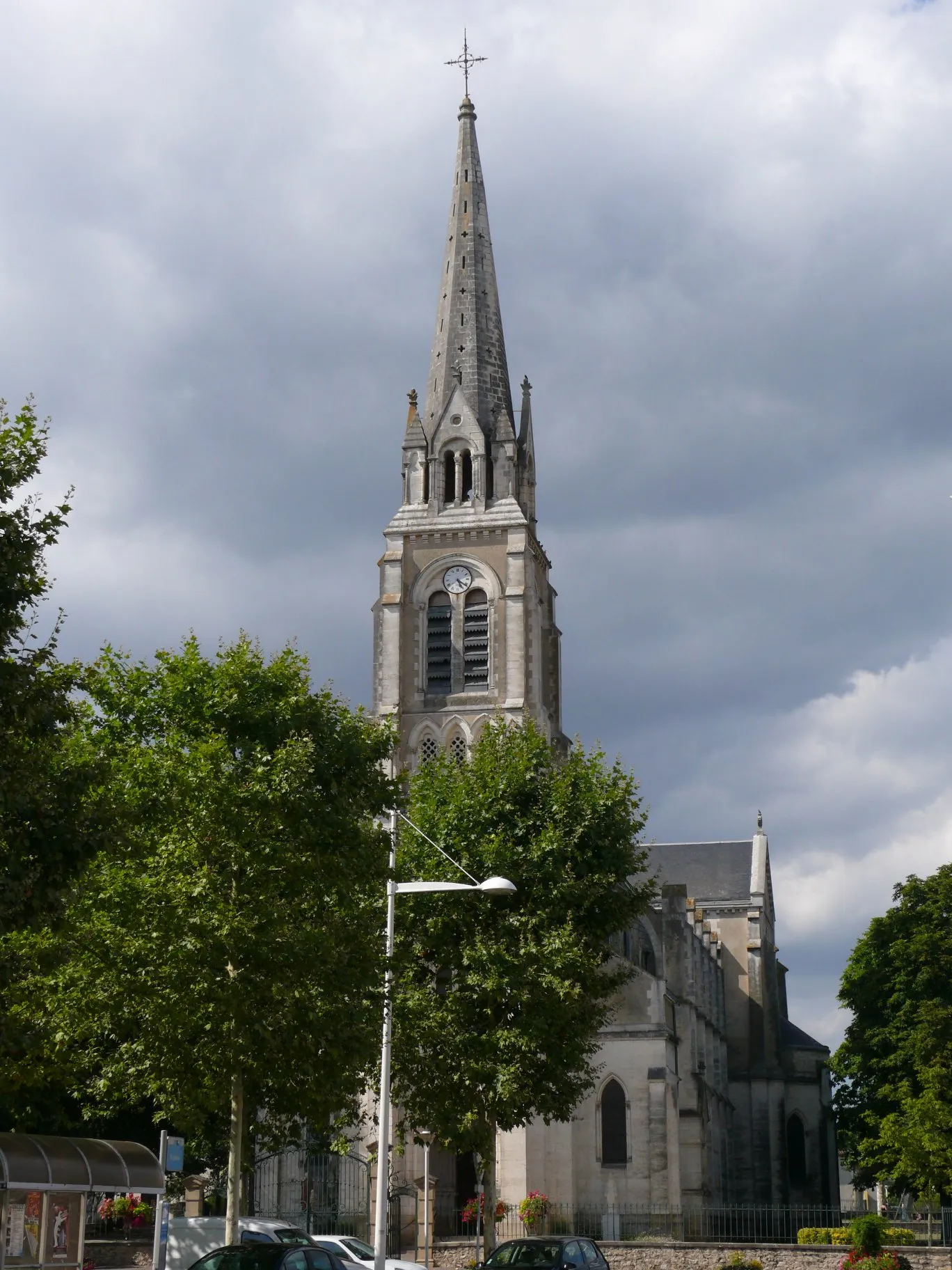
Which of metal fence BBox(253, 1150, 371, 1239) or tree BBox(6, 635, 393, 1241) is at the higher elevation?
tree BBox(6, 635, 393, 1241)

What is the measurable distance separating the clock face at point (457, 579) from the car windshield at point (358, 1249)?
130 ft

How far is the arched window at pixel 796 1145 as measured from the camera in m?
79.9

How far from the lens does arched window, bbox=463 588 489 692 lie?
67500 mm

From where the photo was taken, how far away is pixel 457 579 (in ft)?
228

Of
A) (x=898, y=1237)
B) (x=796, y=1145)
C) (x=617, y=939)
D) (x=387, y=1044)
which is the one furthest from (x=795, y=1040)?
(x=387, y=1044)

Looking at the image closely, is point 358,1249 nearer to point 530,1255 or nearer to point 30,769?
point 530,1255

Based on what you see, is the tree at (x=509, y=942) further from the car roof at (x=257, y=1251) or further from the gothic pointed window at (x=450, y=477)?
the gothic pointed window at (x=450, y=477)

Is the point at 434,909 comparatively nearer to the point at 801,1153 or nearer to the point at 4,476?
the point at 4,476

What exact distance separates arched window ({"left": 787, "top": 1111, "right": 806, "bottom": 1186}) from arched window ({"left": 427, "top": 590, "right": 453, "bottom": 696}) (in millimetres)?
31076

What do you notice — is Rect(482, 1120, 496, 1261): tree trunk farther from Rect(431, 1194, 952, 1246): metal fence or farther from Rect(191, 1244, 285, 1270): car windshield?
Rect(191, 1244, 285, 1270): car windshield

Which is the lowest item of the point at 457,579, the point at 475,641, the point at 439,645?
the point at 439,645

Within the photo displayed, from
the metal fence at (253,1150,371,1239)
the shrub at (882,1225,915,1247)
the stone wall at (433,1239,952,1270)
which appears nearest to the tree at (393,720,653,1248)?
→ the stone wall at (433,1239,952,1270)

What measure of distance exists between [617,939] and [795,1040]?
32.1 m

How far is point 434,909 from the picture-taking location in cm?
3569
